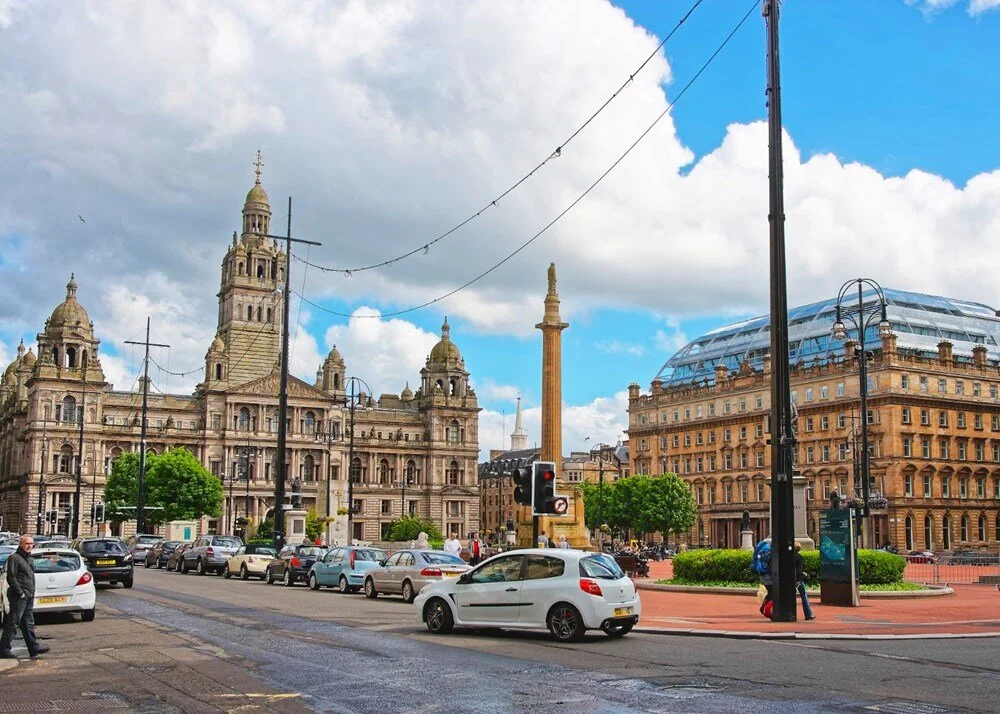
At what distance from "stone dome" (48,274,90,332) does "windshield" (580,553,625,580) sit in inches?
4399

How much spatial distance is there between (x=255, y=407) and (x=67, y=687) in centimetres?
11655

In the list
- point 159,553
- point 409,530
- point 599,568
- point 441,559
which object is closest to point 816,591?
point 441,559

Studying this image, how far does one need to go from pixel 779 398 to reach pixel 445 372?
122 metres

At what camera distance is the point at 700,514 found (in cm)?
9812

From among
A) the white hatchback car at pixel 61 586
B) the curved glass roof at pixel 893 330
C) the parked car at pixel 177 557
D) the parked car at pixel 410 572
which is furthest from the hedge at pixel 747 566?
the curved glass roof at pixel 893 330

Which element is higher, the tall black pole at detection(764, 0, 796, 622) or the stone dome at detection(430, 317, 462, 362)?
the stone dome at detection(430, 317, 462, 362)

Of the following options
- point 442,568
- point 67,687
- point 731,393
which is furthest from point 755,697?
point 731,393

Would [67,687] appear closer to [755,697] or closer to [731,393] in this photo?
[755,697]

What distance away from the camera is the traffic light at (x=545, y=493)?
20.8 meters

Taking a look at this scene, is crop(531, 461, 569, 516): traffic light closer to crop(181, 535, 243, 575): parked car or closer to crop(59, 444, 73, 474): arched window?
crop(181, 535, 243, 575): parked car

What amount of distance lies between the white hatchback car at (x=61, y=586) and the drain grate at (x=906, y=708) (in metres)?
15.2

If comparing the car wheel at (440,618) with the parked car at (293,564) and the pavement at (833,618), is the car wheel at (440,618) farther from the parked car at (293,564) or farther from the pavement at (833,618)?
the parked car at (293,564)

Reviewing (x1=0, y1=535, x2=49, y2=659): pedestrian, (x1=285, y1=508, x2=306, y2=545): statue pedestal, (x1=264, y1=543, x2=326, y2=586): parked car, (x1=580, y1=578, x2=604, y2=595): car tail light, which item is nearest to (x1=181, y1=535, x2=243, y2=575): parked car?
(x1=264, y1=543, x2=326, y2=586): parked car

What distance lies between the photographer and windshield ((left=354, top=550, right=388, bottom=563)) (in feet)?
109
